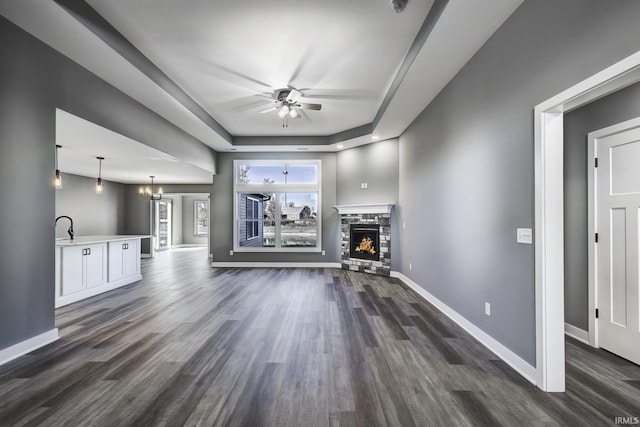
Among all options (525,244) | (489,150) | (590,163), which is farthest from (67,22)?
(590,163)

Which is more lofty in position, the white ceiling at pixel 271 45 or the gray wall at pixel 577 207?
the white ceiling at pixel 271 45

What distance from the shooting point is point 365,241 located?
634 centimetres

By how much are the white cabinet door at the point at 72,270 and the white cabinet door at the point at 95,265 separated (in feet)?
0.33

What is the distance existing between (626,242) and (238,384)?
11.4 feet

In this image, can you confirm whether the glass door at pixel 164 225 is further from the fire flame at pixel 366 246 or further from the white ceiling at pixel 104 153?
the fire flame at pixel 366 246

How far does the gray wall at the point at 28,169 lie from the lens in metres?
2.33

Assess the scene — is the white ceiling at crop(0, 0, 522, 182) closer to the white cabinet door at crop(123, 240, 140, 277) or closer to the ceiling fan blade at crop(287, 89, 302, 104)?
the ceiling fan blade at crop(287, 89, 302, 104)

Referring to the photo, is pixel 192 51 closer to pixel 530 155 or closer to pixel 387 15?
pixel 387 15

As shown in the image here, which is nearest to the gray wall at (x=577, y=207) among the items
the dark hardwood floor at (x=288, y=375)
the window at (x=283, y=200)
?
the dark hardwood floor at (x=288, y=375)

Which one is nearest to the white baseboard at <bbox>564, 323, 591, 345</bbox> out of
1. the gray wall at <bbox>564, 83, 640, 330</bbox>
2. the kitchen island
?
the gray wall at <bbox>564, 83, 640, 330</bbox>

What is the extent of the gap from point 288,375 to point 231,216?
545 centimetres

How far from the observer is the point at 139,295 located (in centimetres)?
454

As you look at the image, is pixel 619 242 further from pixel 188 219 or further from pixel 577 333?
pixel 188 219

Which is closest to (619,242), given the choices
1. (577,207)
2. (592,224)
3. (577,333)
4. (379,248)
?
(592,224)
